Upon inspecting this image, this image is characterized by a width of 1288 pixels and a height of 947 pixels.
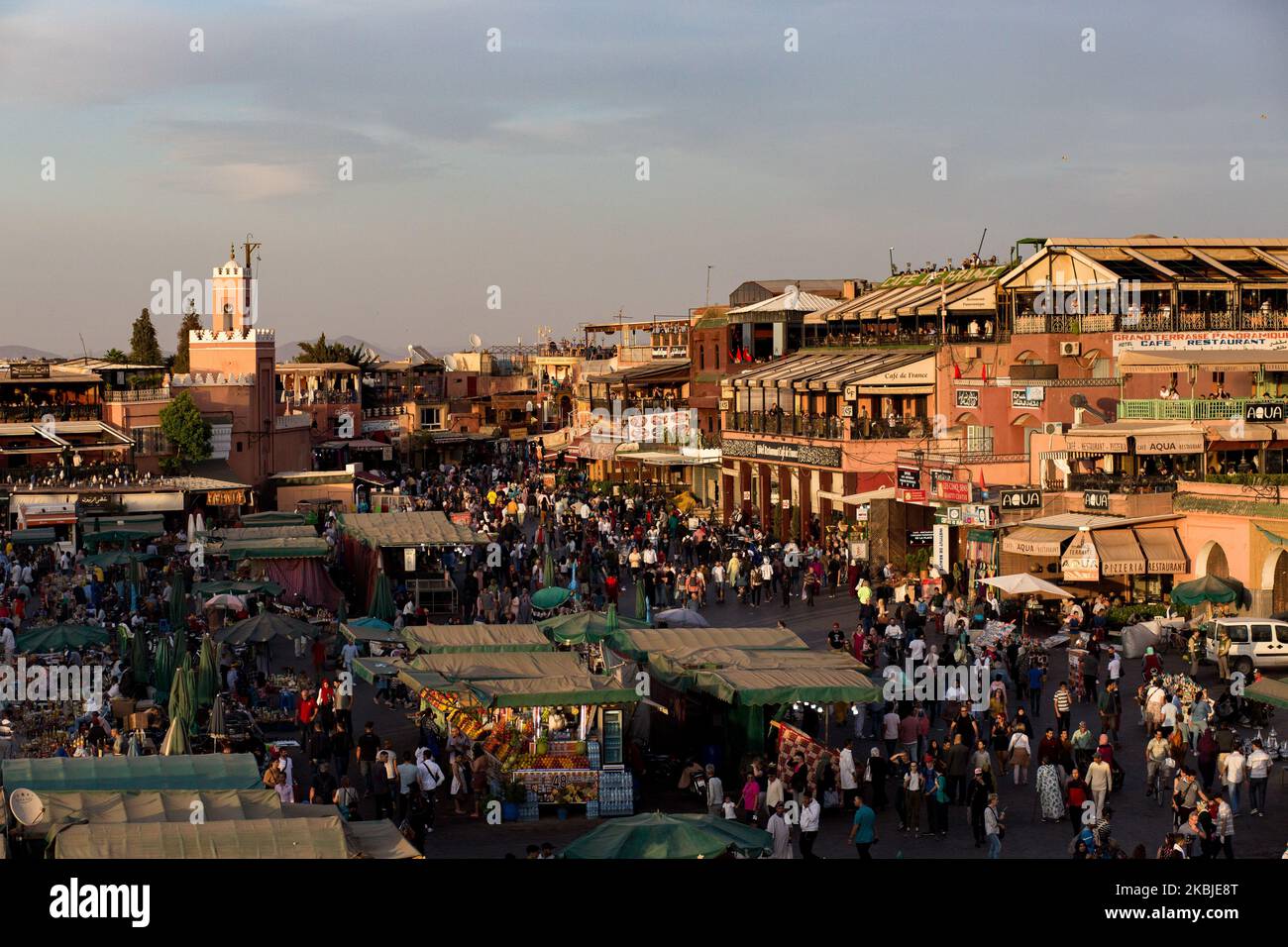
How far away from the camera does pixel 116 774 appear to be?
55.7ft

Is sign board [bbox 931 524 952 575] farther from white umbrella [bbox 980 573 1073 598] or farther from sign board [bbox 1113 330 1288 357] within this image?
sign board [bbox 1113 330 1288 357]

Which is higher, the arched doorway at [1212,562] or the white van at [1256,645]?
the arched doorway at [1212,562]

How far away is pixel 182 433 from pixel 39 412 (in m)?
4.72

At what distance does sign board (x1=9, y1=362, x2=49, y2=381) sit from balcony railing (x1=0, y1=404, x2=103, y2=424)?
1.26 metres

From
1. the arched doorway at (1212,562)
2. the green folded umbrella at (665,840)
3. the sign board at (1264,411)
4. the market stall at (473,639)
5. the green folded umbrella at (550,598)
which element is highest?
the sign board at (1264,411)

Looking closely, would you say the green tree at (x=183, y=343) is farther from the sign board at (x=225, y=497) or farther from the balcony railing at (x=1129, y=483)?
the balcony railing at (x=1129, y=483)

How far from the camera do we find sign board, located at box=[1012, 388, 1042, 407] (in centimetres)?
4247

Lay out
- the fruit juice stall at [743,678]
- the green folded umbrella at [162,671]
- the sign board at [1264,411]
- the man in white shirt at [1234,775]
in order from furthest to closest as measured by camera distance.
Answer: the sign board at [1264,411], the green folded umbrella at [162,671], the fruit juice stall at [743,678], the man in white shirt at [1234,775]

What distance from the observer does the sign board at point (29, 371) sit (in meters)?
63.4

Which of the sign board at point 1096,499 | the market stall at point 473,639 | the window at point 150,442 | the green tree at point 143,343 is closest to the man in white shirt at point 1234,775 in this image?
the market stall at point 473,639

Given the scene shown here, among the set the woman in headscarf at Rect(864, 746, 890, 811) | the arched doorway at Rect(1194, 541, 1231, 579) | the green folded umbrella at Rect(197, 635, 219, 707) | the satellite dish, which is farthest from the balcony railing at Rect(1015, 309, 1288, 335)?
the satellite dish

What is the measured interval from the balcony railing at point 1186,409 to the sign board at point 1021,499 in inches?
121
